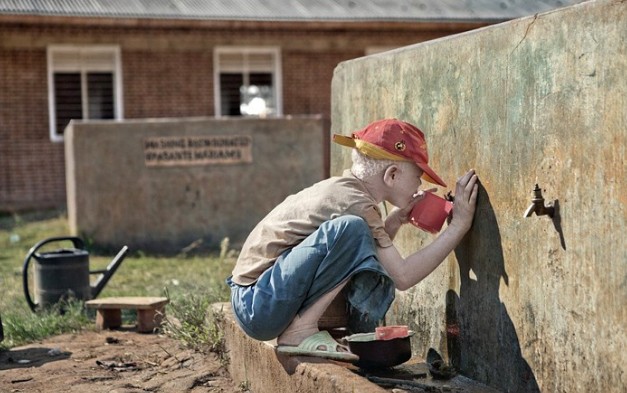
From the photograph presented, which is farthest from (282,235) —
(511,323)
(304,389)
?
(511,323)

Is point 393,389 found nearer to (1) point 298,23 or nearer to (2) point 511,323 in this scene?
(2) point 511,323

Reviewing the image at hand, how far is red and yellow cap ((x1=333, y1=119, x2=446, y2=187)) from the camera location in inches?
153

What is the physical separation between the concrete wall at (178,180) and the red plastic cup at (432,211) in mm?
7397

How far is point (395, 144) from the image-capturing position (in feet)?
12.8

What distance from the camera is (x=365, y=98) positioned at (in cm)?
503

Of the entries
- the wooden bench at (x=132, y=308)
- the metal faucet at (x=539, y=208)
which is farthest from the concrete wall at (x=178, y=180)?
the metal faucet at (x=539, y=208)

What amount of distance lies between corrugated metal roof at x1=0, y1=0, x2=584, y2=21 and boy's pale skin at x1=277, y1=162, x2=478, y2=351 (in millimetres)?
13695

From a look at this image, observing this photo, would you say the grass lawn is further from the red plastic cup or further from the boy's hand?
the boy's hand

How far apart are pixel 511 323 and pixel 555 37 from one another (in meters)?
1.13

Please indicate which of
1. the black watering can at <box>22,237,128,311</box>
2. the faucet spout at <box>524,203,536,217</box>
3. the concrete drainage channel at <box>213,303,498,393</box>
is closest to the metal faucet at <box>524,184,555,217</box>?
the faucet spout at <box>524,203,536,217</box>

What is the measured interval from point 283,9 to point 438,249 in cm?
1501

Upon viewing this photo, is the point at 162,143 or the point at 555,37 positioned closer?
the point at 555,37

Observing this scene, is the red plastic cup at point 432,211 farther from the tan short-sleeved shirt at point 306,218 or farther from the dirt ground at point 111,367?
the dirt ground at point 111,367

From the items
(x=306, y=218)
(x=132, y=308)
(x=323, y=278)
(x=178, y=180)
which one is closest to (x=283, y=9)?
(x=178, y=180)
